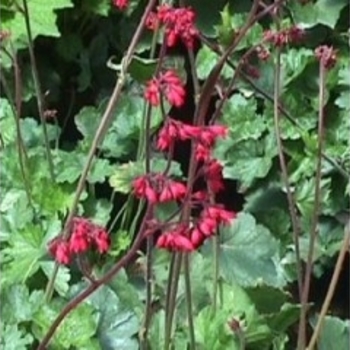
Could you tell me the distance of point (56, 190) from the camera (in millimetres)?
2191

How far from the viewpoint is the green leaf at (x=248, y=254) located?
6.68ft

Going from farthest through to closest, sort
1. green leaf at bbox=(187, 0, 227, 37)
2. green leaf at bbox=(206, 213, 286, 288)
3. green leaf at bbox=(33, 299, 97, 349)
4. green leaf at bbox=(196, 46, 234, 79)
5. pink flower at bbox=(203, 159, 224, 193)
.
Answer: green leaf at bbox=(187, 0, 227, 37), green leaf at bbox=(196, 46, 234, 79), green leaf at bbox=(206, 213, 286, 288), green leaf at bbox=(33, 299, 97, 349), pink flower at bbox=(203, 159, 224, 193)

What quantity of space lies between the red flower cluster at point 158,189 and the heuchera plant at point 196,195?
11 millimetres

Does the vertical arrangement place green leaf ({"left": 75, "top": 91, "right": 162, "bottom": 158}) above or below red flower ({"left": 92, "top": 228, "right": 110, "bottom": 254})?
below

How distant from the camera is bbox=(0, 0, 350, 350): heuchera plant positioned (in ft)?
5.10

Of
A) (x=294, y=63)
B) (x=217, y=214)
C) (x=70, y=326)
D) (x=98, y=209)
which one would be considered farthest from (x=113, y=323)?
(x=294, y=63)

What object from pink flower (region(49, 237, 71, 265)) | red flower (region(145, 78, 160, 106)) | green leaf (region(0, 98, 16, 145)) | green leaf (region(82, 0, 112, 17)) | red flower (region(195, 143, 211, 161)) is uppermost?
red flower (region(145, 78, 160, 106))

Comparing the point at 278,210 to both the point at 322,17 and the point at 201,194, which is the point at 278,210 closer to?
the point at 322,17

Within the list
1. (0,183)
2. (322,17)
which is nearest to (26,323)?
(0,183)

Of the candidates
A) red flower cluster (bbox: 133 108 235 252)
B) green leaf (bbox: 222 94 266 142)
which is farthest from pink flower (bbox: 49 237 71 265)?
green leaf (bbox: 222 94 266 142)

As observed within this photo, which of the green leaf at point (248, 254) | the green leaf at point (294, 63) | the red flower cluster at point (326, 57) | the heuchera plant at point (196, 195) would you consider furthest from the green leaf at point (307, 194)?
the red flower cluster at point (326, 57)

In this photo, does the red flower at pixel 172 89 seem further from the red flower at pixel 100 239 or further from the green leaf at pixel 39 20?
the green leaf at pixel 39 20

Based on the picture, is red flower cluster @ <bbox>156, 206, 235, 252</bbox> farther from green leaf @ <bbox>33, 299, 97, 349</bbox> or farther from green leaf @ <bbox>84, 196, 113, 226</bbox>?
green leaf @ <bbox>84, 196, 113, 226</bbox>

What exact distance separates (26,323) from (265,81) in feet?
2.61
